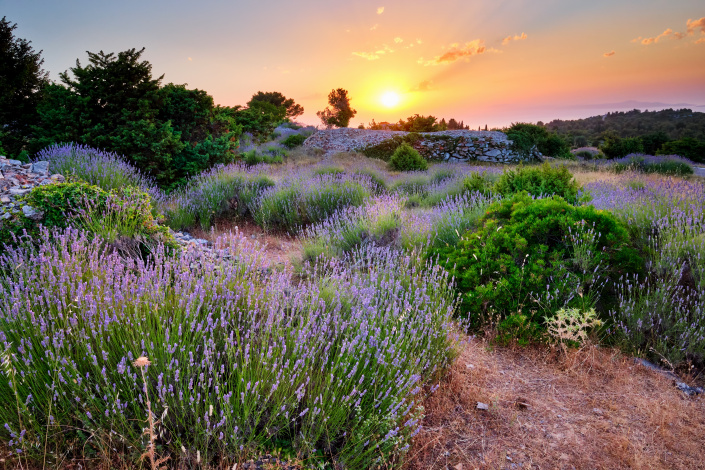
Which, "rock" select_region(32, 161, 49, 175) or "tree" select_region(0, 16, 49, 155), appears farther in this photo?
"tree" select_region(0, 16, 49, 155)

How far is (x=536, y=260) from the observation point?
3898mm

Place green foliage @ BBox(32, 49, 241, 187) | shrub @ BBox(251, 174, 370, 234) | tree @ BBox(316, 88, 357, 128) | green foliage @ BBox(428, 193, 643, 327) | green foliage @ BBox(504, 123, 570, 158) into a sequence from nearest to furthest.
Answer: green foliage @ BBox(428, 193, 643, 327), shrub @ BBox(251, 174, 370, 234), green foliage @ BBox(32, 49, 241, 187), green foliage @ BBox(504, 123, 570, 158), tree @ BBox(316, 88, 357, 128)

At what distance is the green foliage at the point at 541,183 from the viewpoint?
615 cm

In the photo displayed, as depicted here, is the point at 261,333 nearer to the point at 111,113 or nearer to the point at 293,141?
the point at 111,113

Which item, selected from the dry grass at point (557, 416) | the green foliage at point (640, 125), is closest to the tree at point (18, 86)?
the dry grass at point (557, 416)

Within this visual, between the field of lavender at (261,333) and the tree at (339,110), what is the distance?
29927 mm

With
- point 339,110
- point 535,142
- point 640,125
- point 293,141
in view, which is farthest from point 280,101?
point 640,125

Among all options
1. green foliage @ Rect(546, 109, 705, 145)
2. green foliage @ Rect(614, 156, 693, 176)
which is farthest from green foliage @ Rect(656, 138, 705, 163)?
green foliage @ Rect(614, 156, 693, 176)

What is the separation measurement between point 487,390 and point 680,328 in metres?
1.95

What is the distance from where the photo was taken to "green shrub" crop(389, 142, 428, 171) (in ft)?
47.1

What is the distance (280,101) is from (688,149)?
115 feet

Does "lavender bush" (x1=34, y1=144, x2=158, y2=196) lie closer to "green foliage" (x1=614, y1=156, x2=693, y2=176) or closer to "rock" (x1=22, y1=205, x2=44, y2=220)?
"rock" (x1=22, y1=205, x2=44, y2=220)

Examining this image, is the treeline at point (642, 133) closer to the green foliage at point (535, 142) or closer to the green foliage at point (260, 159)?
the green foliage at point (535, 142)

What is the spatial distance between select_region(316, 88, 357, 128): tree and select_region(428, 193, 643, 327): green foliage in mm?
32384
